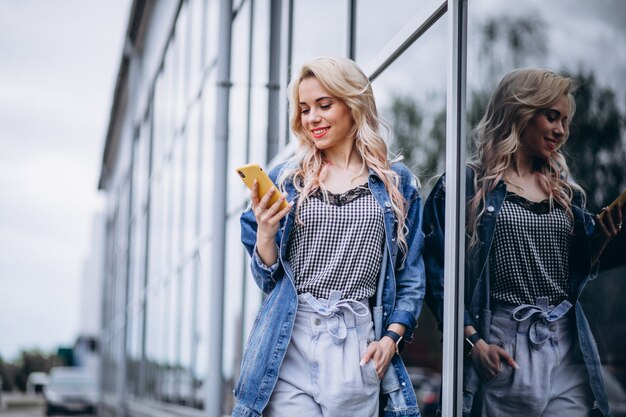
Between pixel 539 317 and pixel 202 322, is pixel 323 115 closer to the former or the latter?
pixel 539 317

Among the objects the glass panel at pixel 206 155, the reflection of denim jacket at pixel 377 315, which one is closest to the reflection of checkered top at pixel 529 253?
the reflection of denim jacket at pixel 377 315

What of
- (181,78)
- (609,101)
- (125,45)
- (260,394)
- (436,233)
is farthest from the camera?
(125,45)

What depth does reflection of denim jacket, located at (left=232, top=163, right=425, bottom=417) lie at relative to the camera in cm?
294

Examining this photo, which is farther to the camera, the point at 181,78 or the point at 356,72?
the point at 181,78

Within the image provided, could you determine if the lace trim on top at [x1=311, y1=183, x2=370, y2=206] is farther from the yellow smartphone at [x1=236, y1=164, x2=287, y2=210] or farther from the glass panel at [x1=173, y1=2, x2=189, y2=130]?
the glass panel at [x1=173, y1=2, x2=189, y2=130]

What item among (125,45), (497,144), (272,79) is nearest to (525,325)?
(497,144)

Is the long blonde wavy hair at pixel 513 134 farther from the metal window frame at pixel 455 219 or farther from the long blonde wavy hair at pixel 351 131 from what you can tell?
the long blonde wavy hair at pixel 351 131

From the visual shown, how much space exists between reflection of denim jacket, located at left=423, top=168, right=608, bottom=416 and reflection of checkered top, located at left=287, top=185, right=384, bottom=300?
0.35m

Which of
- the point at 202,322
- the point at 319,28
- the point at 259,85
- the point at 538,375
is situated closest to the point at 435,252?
the point at 538,375

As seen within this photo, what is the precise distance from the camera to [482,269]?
3.07 metres

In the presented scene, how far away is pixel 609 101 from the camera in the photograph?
7.73 ft

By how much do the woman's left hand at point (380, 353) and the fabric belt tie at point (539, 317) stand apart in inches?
15.3

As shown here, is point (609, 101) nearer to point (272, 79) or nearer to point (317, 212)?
point (317, 212)

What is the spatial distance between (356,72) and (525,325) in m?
0.97
